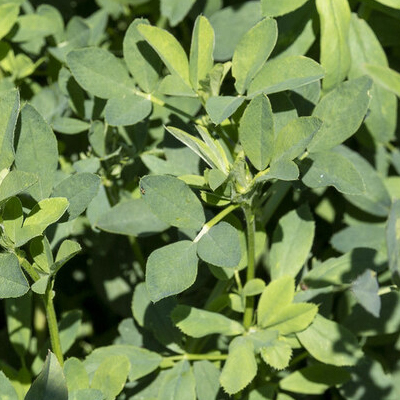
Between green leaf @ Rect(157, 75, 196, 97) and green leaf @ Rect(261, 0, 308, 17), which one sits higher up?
green leaf @ Rect(261, 0, 308, 17)

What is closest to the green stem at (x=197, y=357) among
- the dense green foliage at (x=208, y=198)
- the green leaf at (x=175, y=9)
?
the dense green foliage at (x=208, y=198)

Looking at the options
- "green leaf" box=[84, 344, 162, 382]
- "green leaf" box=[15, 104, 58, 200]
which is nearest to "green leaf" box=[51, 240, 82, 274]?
"green leaf" box=[15, 104, 58, 200]

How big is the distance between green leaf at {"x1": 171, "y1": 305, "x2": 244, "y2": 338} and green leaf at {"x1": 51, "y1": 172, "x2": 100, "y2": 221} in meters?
0.30

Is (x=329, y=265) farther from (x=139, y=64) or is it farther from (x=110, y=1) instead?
(x=110, y=1)

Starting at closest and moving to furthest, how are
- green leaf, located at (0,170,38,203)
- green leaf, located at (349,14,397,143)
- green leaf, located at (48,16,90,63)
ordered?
green leaf, located at (0,170,38,203), green leaf, located at (349,14,397,143), green leaf, located at (48,16,90,63)

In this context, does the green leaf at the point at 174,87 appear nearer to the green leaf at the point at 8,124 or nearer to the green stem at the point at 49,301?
the green leaf at the point at 8,124

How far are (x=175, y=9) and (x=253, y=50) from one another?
400 millimetres

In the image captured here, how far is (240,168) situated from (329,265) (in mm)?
456

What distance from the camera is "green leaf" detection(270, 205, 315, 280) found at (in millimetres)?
1533

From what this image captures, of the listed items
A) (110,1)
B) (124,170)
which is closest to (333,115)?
(124,170)

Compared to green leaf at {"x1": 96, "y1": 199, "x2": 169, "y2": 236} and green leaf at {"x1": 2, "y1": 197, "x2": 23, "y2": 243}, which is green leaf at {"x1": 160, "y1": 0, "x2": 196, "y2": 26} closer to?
green leaf at {"x1": 96, "y1": 199, "x2": 169, "y2": 236}

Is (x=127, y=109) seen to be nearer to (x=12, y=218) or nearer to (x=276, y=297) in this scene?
(x=12, y=218)

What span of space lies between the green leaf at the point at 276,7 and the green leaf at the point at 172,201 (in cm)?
45

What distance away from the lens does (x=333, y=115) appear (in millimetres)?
1391
